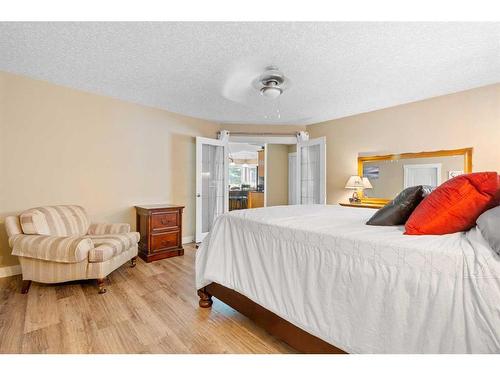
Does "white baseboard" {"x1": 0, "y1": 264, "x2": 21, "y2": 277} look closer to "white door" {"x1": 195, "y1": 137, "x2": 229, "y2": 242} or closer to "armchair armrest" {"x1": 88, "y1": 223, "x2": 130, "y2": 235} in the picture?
"armchair armrest" {"x1": 88, "y1": 223, "x2": 130, "y2": 235}

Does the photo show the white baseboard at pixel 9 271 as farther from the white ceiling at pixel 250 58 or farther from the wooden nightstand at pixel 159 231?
the white ceiling at pixel 250 58

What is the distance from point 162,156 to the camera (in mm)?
4129

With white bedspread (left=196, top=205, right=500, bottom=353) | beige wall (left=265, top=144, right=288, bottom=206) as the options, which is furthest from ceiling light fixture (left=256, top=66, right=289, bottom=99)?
beige wall (left=265, top=144, right=288, bottom=206)

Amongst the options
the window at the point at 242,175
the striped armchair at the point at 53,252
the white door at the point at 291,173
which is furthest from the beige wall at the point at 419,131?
the window at the point at 242,175

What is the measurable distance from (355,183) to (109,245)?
385 centimetres

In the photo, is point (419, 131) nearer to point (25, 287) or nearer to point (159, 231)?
point (159, 231)

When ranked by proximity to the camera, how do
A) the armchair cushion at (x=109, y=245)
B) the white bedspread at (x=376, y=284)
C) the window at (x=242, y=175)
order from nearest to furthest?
1. the white bedspread at (x=376, y=284)
2. the armchair cushion at (x=109, y=245)
3. the window at (x=242, y=175)

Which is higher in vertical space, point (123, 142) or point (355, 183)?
point (123, 142)

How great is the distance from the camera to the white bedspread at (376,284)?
0.84 m

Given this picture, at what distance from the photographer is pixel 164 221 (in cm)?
356

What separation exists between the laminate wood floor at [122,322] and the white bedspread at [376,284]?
0.37 metres

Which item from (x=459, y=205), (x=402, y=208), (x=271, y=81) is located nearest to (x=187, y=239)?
(x=271, y=81)

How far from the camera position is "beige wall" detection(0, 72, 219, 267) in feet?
9.28
